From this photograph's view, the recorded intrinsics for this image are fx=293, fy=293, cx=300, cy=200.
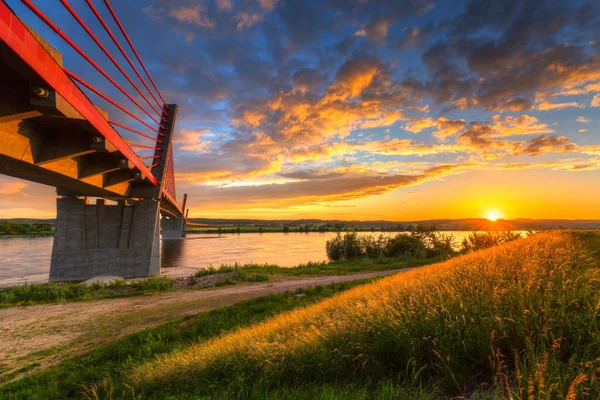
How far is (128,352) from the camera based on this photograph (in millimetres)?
8383

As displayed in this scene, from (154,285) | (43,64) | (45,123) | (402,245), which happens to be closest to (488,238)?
(402,245)

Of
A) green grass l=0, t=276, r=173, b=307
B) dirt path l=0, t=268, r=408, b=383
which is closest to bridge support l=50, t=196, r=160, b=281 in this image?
green grass l=0, t=276, r=173, b=307

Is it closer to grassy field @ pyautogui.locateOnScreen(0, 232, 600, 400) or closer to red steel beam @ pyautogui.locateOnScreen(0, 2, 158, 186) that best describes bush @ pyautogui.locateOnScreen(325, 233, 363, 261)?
red steel beam @ pyautogui.locateOnScreen(0, 2, 158, 186)

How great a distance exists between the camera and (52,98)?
Result: 9.31m

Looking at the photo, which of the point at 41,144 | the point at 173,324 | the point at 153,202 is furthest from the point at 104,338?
the point at 153,202

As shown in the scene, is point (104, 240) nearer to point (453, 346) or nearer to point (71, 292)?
point (71, 292)

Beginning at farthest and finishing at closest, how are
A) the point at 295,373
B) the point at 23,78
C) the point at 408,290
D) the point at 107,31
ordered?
the point at 107,31
the point at 23,78
the point at 408,290
the point at 295,373

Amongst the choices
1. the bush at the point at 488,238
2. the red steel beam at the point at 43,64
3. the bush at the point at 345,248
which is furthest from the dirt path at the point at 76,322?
the bush at the point at 345,248

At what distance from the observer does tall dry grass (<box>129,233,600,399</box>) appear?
3221mm

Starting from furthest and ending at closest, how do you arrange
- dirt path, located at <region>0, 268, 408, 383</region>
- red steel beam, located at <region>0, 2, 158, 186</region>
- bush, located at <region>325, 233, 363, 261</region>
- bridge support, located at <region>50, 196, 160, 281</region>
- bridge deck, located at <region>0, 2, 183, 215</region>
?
bush, located at <region>325, 233, 363, 261</region> < bridge support, located at <region>50, 196, 160, 281</region> < dirt path, located at <region>0, 268, 408, 383</region> < bridge deck, located at <region>0, 2, 183, 215</region> < red steel beam, located at <region>0, 2, 158, 186</region>

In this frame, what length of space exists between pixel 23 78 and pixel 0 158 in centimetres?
538

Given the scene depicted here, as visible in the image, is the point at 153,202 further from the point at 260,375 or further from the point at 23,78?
the point at 260,375

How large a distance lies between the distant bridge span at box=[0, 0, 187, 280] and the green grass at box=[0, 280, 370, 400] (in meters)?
7.89

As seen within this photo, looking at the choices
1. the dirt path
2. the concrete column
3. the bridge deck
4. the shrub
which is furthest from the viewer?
the concrete column
